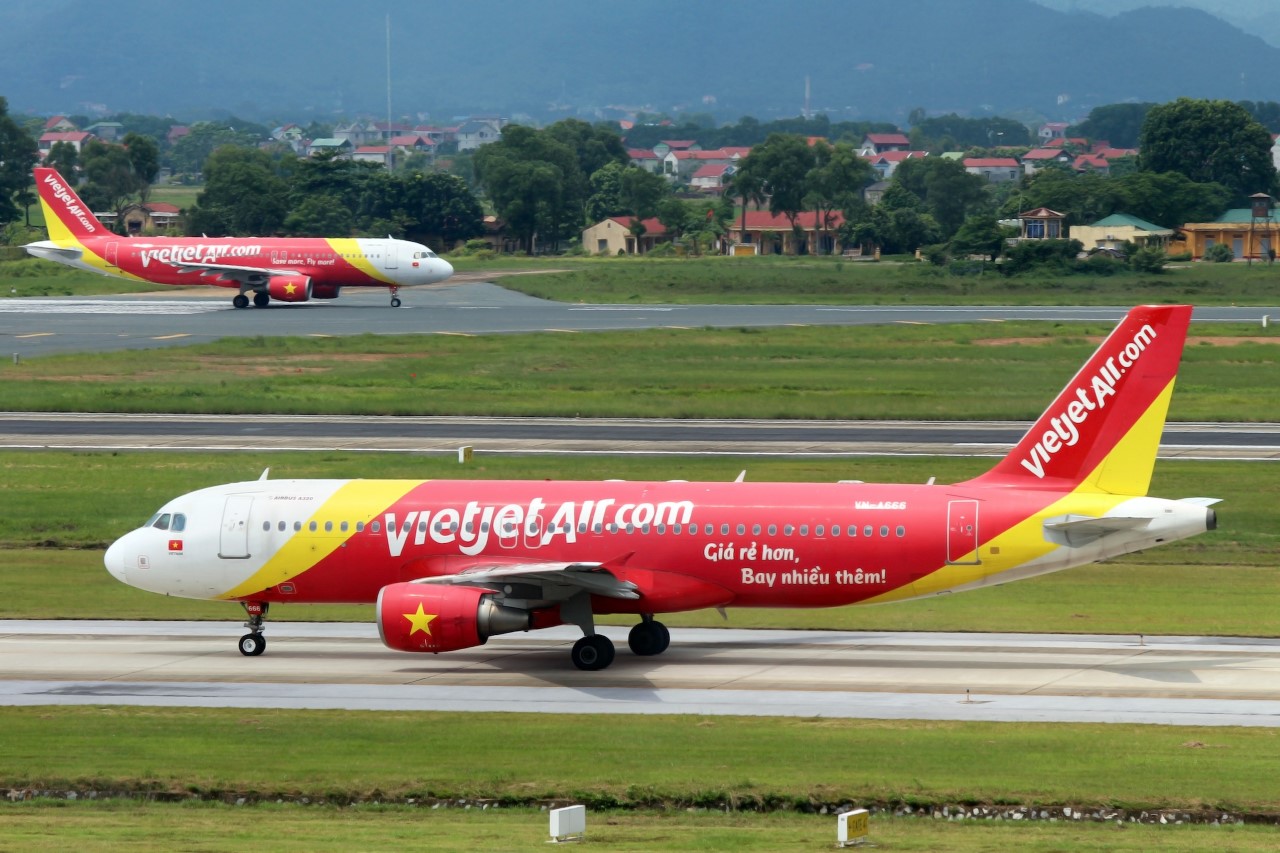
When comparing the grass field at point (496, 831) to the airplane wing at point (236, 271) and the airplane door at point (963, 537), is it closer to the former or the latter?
the airplane door at point (963, 537)

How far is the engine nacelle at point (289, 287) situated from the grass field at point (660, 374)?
21050mm

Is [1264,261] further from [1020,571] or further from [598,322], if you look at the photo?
[1020,571]

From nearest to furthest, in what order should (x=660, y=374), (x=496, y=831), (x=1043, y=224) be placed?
(x=496, y=831), (x=660, y=374), (x=1043, y=224)

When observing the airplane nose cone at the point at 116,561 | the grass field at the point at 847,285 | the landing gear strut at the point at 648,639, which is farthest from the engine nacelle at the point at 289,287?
the landing gear strut at the point at 648,639

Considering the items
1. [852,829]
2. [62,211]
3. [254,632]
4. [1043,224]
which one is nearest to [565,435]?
[254,632]

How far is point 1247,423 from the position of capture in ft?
243

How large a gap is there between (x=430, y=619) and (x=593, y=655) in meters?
3.87

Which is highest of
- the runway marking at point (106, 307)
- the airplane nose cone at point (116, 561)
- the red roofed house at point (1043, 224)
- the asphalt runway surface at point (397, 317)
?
the red roofed house at point (1043, 224)

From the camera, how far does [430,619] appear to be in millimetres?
34938

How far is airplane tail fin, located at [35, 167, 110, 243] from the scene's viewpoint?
121500 millimetres

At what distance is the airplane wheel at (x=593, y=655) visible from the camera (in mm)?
36656

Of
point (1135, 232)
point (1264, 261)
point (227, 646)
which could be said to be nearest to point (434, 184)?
point (1135, 232)

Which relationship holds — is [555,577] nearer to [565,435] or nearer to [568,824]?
[568,824]

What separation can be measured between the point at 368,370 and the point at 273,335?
1616 cm
